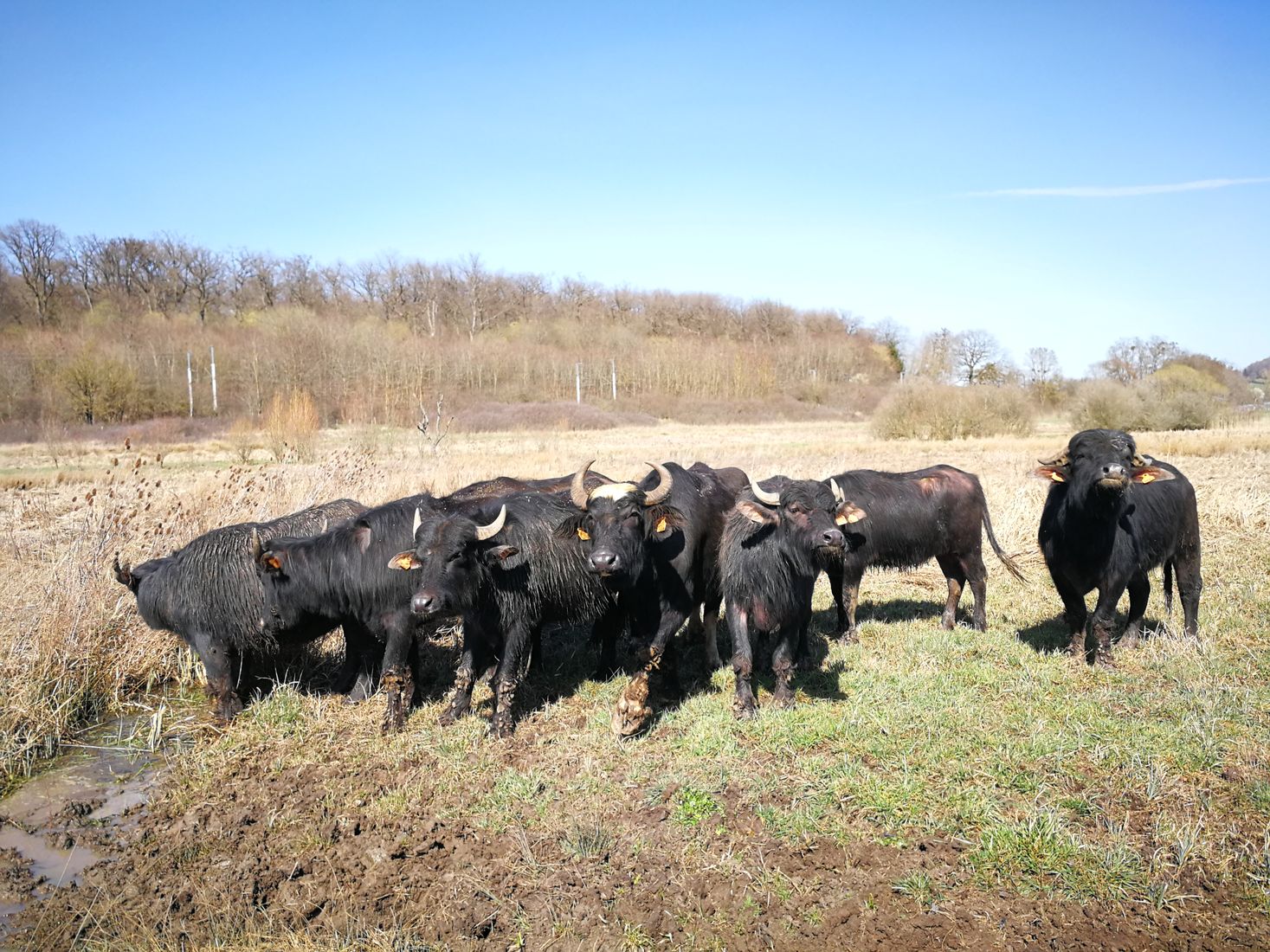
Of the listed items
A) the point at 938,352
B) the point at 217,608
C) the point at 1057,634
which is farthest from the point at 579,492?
the point at 938,352

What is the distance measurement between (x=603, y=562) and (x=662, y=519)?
836 millimetres

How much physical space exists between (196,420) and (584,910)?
37.9 m

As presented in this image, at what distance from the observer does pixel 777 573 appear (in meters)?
6.15

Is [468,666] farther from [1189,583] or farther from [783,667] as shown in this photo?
[1189,583]

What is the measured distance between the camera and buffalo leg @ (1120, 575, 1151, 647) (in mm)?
7281

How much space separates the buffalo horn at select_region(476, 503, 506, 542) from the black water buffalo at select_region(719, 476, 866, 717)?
5.88 feet

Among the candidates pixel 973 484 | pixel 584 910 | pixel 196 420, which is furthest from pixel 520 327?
pixel 584 910

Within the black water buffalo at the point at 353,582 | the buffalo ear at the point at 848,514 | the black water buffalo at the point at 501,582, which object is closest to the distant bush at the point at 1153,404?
the buffalo ear at the point at 848,514

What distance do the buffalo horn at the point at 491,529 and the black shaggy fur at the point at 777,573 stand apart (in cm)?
179

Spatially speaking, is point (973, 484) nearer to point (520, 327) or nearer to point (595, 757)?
point (595, 757)

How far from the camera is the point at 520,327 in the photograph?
213 ft

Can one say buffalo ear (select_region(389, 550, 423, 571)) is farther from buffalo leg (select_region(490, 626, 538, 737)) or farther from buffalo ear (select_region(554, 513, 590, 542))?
buffalo ear (select_region(554, 513, 590, 542))

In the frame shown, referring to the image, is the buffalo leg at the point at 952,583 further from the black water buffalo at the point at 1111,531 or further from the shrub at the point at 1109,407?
the shrub at the point at 1109,407

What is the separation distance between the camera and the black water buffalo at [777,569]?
6.06 m
